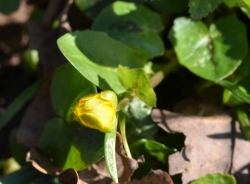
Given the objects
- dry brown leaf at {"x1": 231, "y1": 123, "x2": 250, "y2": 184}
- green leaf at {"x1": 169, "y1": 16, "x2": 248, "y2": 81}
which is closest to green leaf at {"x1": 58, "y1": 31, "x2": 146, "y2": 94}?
green leaf at {"x1": 169, "y1": 16, "x2": 248, "y2": 81}

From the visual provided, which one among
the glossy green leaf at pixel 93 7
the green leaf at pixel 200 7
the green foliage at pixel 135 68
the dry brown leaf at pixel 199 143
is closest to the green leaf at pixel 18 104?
the green foliage at pixel 135 68

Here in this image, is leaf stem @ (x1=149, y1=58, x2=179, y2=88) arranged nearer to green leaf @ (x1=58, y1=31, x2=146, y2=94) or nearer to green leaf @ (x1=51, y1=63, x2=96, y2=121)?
green leaf @ (x1=58, y1=31, x2=146, y2=94)

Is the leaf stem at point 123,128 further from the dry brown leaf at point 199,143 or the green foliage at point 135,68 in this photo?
the dry brown leaf at point 199,143

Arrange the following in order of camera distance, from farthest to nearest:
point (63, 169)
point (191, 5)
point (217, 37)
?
point (217, 37) < point (63, 169) < point (191, 5)

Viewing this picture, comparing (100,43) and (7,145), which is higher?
(100,43)

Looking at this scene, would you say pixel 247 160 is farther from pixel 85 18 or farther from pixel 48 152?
pixel 85 18

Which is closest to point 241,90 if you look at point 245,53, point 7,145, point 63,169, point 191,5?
point 245,53

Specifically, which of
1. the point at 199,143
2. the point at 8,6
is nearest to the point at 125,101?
the point at 199,143

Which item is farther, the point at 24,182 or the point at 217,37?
the point at 217,37

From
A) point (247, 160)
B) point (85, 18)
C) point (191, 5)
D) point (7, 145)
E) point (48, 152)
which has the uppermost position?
point (191, 5)
